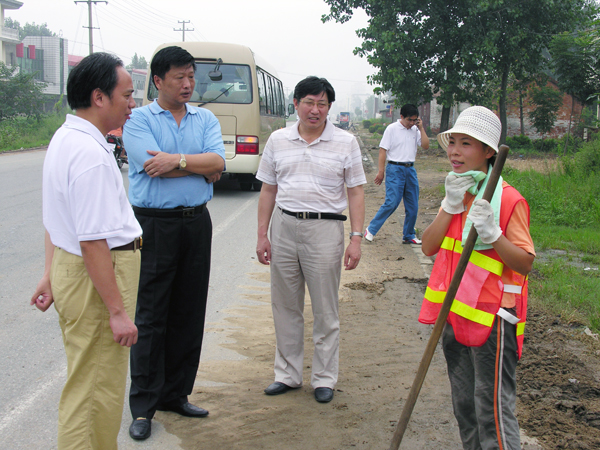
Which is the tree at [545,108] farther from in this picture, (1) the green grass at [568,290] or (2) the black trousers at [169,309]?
(2) the black trousers at [169,309]

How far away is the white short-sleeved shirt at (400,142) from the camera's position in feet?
A: 25.3

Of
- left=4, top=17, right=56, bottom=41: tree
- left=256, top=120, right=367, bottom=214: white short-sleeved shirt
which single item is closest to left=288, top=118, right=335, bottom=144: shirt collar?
left=256, top=120, right=367, bottom=214: white short-sleeved shirt

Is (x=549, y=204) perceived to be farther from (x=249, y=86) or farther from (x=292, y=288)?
(x=292, y=288)

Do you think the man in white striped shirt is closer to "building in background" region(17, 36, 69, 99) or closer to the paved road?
the paved road

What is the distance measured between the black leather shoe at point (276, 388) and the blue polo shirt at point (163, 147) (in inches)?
51.6

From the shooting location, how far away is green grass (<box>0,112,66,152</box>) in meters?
23.7

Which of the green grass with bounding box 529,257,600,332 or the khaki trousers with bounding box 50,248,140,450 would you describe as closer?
the khaki trousers with bounding box 50,248,140,450

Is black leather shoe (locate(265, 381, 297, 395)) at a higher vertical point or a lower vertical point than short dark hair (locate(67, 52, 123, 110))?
lower

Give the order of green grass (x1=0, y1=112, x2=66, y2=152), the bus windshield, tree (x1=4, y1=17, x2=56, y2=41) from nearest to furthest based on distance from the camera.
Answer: the bus windshield < green grass (x1=0, y1=112, x2=66, y2=152) < tree (x1=4, y1=17, x2=56, y2=41)

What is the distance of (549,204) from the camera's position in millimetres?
9867

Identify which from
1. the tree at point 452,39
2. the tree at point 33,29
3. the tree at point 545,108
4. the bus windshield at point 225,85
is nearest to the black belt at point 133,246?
A: the bus windshield at point 225,85

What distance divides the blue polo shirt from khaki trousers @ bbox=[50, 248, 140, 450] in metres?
0.86

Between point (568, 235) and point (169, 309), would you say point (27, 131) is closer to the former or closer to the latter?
point (568, 235)

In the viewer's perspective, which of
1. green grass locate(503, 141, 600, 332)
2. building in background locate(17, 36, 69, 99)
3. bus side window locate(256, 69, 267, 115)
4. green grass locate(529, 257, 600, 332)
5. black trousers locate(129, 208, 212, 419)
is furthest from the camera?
building in background locate(17, 36, 69, 99)
